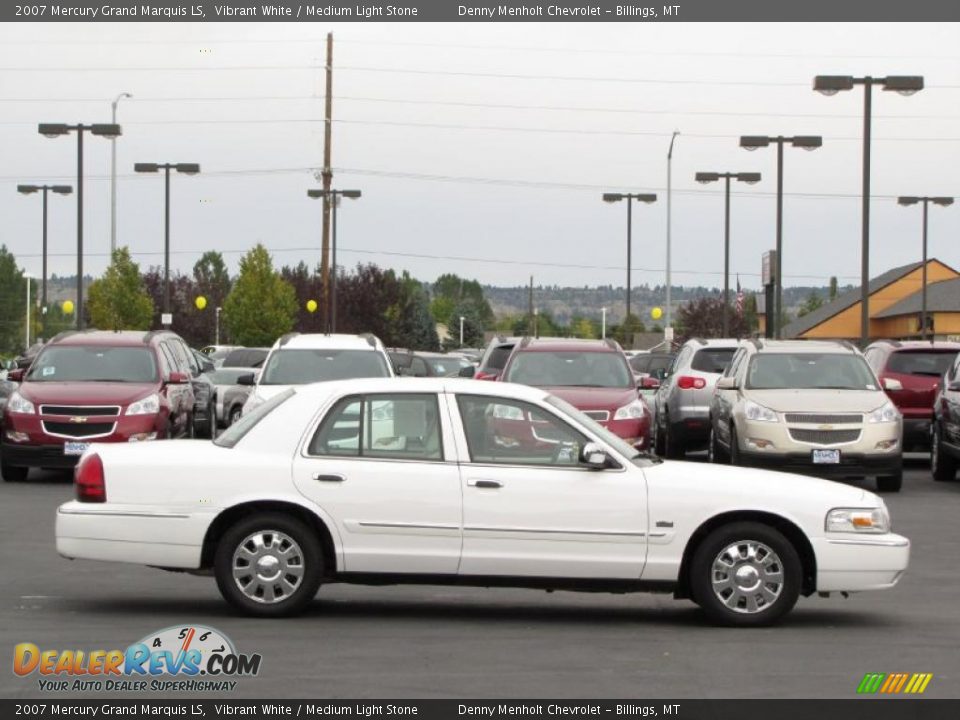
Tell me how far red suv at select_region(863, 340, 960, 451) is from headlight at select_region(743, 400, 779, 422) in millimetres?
4030

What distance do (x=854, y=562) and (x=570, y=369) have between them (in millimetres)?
11946

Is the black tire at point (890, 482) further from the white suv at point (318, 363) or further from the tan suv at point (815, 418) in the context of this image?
the white suv at point (318, 363)

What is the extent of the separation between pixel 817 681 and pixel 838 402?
11474 millimetres

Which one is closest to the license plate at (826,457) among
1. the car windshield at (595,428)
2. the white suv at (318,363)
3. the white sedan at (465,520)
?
the white suv at (318,363)

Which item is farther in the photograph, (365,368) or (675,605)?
(365,368)

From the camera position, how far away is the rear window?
24672 mm

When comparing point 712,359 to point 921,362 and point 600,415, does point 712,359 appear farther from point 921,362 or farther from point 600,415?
point 600,415

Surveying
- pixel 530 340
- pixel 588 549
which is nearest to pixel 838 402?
pixel 530 340

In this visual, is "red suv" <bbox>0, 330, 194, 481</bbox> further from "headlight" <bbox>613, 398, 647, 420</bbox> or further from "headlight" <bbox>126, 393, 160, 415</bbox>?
"headlight" <bbox>613, 398, 647, 420</bbox>

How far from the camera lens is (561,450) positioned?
10.2m

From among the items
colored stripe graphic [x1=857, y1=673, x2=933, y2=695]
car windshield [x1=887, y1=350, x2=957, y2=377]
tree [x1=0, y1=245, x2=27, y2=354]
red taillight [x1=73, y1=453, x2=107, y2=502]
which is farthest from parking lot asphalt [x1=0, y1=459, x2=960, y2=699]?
tree [x1=0, y1=245, x2=27, y2=354]

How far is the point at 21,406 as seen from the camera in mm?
20172

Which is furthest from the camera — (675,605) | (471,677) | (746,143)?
(746,143)
